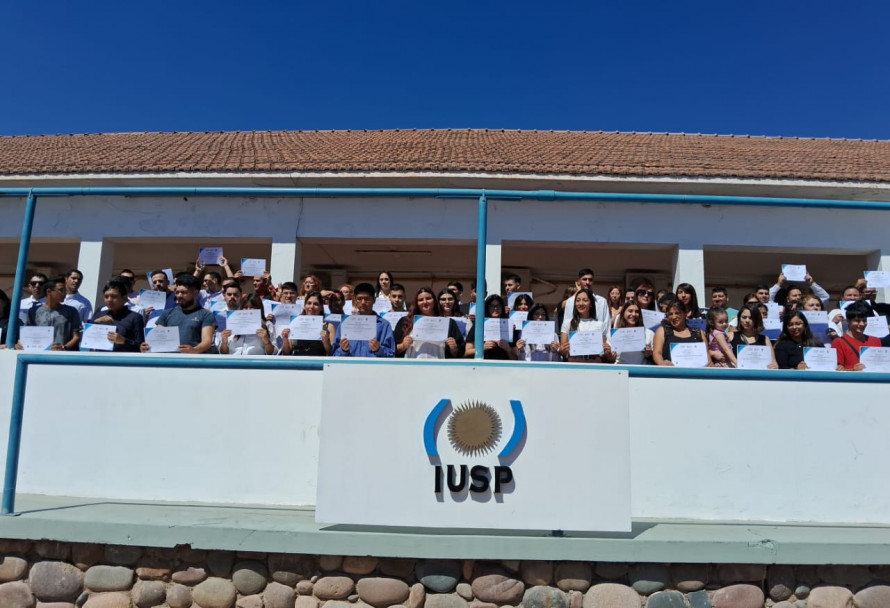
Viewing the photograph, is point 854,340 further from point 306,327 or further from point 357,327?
point 306,327

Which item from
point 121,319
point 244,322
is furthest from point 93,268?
point 244,322

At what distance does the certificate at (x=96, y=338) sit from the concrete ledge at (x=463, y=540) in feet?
4.29

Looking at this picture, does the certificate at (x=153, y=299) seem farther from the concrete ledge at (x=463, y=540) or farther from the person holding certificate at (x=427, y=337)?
→ the concrete ledge at (x=463, y=540)

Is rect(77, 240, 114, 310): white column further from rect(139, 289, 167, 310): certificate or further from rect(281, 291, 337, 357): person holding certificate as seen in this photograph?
rect(281, 291, 337, 357): person holding certificate

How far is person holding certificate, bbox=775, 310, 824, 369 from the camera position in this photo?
5039 millimetres

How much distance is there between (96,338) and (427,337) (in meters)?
2.38

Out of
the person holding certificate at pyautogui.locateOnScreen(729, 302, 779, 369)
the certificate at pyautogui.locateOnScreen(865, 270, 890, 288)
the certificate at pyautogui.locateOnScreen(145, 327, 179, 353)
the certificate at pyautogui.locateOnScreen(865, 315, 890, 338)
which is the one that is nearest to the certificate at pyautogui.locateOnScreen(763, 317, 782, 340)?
the person holding certificate at pyautogui.locateOnScreen(729, 302, 779, 369)

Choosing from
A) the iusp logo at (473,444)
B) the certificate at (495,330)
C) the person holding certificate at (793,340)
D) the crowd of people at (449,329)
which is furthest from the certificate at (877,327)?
the iusp logo at (473,444)

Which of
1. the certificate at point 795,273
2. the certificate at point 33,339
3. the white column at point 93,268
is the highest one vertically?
the white column at point 93,268

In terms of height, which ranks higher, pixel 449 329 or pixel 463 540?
pixel 449 329

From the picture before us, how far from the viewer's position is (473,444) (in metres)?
3.53

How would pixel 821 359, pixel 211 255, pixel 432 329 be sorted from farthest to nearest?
1. pixel 211 255
2. pixel 432 329
3. pixel 821 359

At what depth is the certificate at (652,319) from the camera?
204 inches

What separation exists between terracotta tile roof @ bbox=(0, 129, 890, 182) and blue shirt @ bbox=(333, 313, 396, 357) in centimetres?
489
